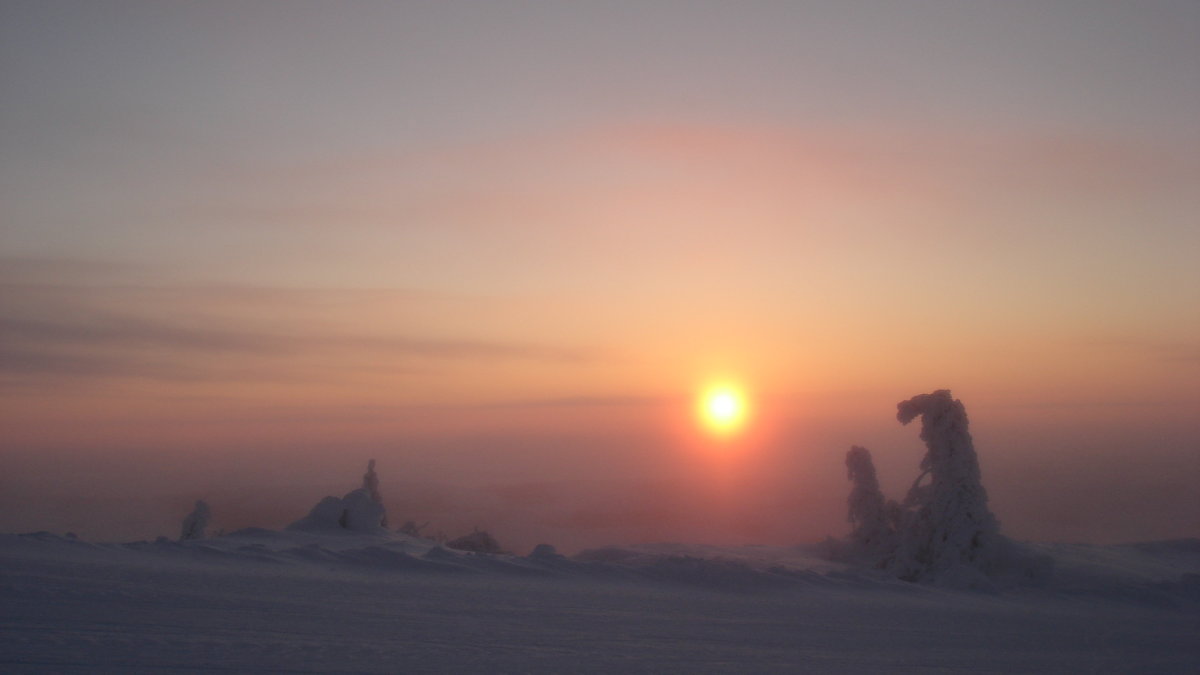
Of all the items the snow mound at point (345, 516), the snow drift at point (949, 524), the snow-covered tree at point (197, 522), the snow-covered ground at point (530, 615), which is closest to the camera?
the snow-covered ground at point (530, 615)

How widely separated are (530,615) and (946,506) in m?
14.0

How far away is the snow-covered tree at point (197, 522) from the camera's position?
95.6 ft

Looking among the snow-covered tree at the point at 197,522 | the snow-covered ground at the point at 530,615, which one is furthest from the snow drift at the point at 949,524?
the snow-covered tree at the point at 197,522

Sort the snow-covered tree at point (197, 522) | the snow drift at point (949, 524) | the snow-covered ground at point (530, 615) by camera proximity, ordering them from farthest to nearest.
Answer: the snow-covered tree at point (197, 522) < the snow drift at point (949, 524) < the snow-covered ground at point (530, 615)

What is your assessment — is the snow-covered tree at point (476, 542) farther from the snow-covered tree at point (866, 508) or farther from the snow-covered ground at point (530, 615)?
the snow-covered tree at point (866, 508)

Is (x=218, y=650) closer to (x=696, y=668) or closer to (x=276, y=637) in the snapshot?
(x=276, y=637)

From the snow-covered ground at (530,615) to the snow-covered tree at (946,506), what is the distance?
178cm

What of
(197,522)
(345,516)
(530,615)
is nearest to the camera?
(530,615)

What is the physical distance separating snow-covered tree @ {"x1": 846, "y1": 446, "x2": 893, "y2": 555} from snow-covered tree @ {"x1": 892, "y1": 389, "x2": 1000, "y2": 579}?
178cm

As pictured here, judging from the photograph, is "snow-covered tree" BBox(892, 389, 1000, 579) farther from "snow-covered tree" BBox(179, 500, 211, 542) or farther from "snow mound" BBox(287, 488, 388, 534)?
"snow-covered tree" BBox(179, 500, 211, 542)

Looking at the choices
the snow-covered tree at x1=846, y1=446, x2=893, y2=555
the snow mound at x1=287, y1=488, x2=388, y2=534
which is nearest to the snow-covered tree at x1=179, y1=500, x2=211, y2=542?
the snow mound at x1=287, y1=488, x2=388, y2=534

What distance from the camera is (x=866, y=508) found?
2661 centimetres

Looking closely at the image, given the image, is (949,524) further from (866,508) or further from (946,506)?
(866,508)

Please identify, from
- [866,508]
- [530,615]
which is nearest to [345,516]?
[530,615]
